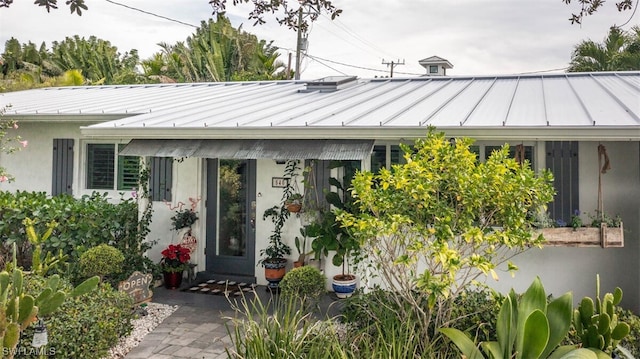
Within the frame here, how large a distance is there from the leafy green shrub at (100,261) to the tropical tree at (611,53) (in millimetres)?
18399

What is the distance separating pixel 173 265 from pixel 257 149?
314 centimetres

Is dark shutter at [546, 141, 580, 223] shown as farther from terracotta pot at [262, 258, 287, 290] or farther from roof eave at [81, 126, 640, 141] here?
terracotta pot at [262, 258, 287, 290]

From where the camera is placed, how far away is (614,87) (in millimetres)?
8992

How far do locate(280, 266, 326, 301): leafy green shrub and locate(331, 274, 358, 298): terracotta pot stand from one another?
79 centimetres

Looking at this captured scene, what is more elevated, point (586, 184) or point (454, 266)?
point (586, 184)

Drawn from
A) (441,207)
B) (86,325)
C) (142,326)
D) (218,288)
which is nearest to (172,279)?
(218,288)

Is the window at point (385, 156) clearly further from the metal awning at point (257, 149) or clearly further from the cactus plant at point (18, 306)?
the cactus plant at point (18, 306)

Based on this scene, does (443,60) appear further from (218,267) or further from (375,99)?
(218,267)

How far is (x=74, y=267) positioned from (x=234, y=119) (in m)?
3.51

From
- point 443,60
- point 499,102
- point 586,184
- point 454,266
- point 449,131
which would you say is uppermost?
point 443,60

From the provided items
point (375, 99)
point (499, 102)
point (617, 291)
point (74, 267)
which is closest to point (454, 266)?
point (617, 291)

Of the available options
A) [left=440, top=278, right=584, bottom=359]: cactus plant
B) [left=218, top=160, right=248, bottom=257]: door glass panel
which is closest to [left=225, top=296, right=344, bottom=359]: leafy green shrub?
[left=440, top=278, right=584, bottom=359]: cactus plant

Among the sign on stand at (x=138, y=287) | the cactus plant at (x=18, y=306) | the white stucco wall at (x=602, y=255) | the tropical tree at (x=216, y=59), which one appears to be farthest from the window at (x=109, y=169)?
the tropical tree at (x=216, y=59)

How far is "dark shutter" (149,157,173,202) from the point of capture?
999 centimetres
